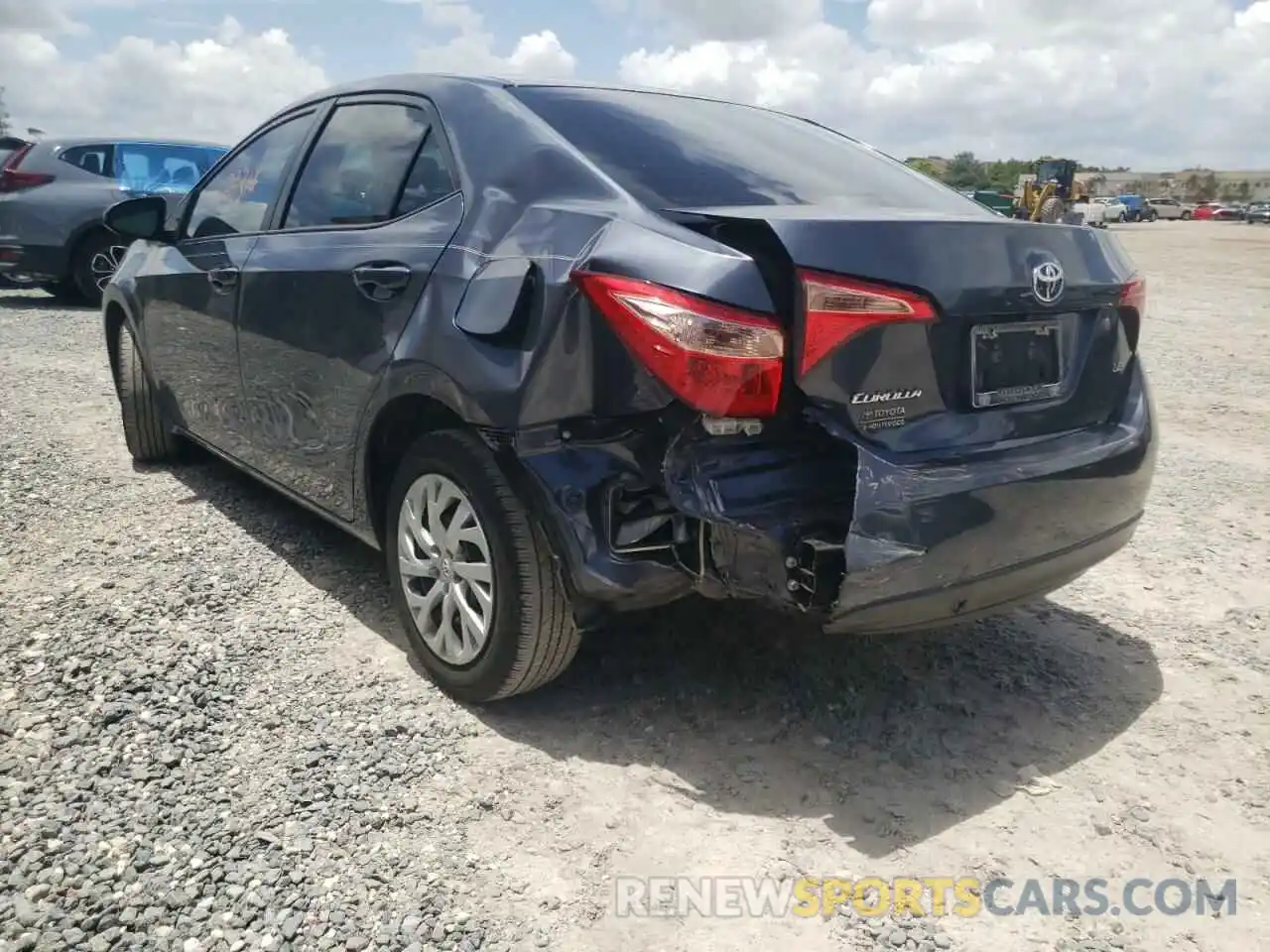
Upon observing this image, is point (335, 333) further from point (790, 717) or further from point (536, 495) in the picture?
point (790, 717)

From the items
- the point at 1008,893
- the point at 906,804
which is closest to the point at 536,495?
the point at 906,804

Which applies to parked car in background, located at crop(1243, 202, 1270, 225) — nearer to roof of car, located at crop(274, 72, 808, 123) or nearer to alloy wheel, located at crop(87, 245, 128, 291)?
alloy wheel, located at crop(87, 245, 128, 291)

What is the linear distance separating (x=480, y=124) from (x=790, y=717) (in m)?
1.87

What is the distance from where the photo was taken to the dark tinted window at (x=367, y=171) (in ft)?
9.80

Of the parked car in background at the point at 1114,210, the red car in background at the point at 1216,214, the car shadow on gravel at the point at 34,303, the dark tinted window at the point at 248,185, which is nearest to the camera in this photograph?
the dark tinted window at the point at 248,185

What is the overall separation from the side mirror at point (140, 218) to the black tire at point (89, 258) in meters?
7.44

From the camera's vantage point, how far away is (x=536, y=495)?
2.46 meters

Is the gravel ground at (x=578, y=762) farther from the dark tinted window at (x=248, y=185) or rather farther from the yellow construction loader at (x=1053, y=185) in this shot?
the yellow construction loader at (x=1053, y=185)

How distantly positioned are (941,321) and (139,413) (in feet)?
13.3

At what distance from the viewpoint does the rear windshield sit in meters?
2.59

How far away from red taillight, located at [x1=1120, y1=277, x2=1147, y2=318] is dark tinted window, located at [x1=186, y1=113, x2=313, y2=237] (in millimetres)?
2737

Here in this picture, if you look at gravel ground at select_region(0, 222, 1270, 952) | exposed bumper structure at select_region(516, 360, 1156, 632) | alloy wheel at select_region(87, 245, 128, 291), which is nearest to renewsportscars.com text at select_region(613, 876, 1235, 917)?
gravel ground at select_region(0, 222, 1270, 952)

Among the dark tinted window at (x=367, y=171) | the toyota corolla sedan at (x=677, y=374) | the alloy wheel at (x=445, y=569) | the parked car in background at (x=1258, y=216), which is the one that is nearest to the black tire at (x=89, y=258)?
the dark tinted window at (x=367, y=171)

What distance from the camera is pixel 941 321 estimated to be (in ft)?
7.53
